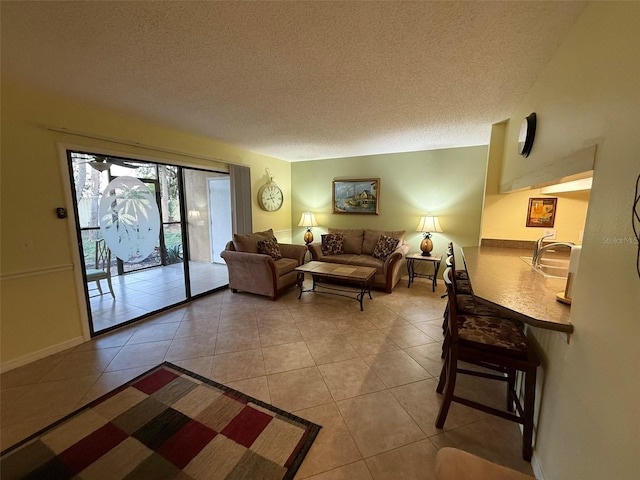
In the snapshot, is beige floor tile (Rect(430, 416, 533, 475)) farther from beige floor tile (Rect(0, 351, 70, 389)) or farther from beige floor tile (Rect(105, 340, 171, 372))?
beige floor tile (Rect(0, 351, 70, 389))

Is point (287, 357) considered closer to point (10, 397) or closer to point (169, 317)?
point (169, 317)

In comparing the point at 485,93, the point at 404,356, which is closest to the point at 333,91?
the point at 485,93

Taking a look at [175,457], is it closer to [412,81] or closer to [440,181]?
[412,81]

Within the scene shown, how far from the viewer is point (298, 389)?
1.93 m

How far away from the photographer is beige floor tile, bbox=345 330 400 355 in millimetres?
2451

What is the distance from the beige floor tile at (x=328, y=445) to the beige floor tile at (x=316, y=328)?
3.21ft

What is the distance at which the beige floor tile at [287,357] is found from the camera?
219cm

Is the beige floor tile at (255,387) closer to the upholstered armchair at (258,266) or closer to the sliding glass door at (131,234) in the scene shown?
the upholstered armchair at (258,266)

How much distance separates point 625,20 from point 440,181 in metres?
3.55

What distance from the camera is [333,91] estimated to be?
2150 millimetres

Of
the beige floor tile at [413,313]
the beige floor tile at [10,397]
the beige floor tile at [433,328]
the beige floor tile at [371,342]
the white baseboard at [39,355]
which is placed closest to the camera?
the beige floor tile at [10,397]

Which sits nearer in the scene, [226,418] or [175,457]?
[175,457]

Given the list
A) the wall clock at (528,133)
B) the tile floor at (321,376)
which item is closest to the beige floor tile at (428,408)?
the tile floor at (321,376)

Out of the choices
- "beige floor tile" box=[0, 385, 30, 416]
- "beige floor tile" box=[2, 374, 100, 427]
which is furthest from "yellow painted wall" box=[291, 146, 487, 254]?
"beige floor tile" box=[0, 385, 30, 416]
